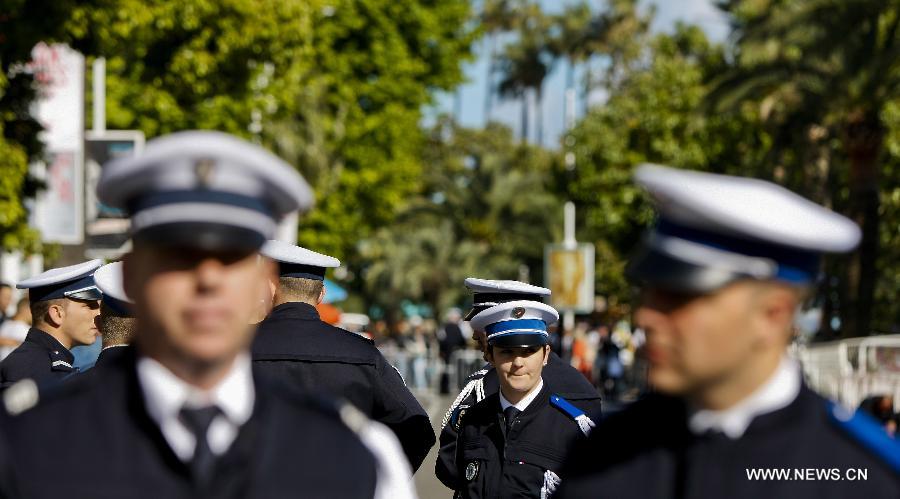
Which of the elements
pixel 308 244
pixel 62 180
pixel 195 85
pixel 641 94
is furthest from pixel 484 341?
pixel 641 94

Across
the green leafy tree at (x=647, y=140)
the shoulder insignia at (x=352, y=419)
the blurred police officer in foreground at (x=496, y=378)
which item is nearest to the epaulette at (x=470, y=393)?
the blurred police officer in foreground at (x=496, y=378)

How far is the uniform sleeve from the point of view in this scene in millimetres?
6125

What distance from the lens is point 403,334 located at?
130 feet

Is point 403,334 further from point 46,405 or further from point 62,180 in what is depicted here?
point 46,405

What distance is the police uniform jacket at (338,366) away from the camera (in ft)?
19.8

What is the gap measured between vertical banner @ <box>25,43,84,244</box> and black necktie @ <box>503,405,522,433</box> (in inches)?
530

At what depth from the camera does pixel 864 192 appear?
2819cm

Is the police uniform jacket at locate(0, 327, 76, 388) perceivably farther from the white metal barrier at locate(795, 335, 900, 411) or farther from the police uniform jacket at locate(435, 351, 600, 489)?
the white metal barrier at locate(795, 335, 900, 411)

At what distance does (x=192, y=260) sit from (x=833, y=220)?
3.70ft

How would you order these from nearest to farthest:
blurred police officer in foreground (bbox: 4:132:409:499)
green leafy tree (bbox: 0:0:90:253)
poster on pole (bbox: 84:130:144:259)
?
1. blurred police officer in foreground (bbox: 4:132:409:499)
2. green leafy tree (bbox: 0:0:90:253)
3. poster on pole (bbox: 84:130:144:259)

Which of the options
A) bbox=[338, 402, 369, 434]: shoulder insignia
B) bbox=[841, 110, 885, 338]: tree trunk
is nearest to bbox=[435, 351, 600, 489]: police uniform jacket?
bbox=[338, 402, 369, 434]: shoulder insignia

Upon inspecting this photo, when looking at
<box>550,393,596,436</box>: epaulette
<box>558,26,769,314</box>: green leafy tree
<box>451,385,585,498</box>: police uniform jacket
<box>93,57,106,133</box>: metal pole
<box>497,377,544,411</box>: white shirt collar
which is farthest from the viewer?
<box>558,26,769,314</box>: green leafy tree

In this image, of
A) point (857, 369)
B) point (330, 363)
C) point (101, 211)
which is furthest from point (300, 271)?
point (857, 369)

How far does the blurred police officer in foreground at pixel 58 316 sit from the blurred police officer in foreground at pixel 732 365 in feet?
15.9
